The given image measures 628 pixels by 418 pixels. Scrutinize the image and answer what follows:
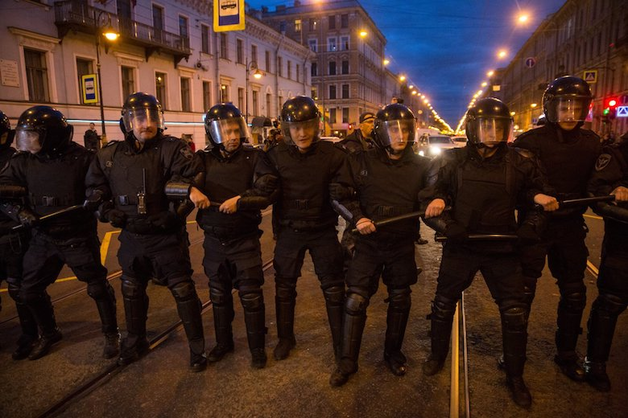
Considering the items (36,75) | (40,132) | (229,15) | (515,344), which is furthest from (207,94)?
(515,344)

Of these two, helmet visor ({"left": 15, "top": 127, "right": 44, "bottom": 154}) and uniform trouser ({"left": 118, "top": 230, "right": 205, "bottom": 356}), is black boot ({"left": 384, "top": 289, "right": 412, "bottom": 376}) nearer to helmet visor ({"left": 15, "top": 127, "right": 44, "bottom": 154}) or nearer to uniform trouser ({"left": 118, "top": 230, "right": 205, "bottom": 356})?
uniform trouser ({"left": 118, "top": 230, "right": 205, "bottom": 356})

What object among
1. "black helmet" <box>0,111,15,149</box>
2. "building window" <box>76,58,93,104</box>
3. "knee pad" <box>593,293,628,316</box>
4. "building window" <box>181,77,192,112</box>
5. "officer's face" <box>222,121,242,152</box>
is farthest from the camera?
"building window" <box>181,77,192,112</box>

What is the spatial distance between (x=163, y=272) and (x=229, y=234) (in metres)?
0.64

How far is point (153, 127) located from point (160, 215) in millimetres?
749

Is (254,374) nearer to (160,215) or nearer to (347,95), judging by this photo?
(160,215)

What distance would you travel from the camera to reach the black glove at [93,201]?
3.50m

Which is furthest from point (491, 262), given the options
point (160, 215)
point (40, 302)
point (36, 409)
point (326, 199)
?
point (40, 302)

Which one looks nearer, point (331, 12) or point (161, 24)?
point (161, 24)

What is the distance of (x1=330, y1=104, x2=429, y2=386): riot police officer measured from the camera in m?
3.37

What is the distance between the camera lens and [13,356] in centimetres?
377

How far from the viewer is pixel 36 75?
1738 centimetres

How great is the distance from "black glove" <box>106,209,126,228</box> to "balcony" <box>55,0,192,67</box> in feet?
56.0

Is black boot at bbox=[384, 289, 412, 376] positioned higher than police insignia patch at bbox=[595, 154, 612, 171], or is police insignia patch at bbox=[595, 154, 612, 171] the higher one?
police insignia patch at bbox=[595, 154, 612, 171]

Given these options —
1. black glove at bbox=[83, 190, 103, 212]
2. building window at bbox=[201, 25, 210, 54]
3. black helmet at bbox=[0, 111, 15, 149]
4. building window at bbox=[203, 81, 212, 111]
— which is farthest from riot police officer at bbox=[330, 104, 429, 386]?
building window at bbox=[201, 25, 210, 54]
